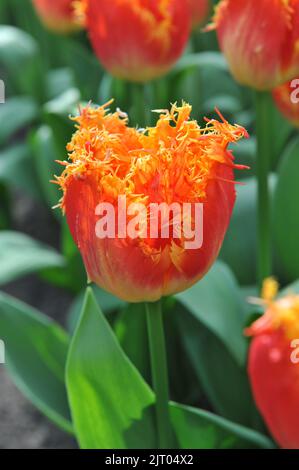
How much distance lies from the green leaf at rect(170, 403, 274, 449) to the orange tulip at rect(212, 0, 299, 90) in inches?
13.6

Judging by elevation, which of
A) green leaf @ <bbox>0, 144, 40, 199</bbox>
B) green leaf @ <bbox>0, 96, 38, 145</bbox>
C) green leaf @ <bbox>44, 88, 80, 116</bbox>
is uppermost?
green leaf @ <bbox>44, 88, 80, 116</bbox>

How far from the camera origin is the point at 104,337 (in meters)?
0.86

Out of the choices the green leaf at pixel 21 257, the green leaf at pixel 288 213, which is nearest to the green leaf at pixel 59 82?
the green leaf at pixel 21 257

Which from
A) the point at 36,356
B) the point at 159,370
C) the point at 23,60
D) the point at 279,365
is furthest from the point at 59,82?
the point at 279,365

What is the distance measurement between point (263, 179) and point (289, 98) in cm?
10

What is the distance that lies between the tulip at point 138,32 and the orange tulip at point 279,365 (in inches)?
17.4

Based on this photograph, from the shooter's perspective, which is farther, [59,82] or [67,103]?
[59,82]

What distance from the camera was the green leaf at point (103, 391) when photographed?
866 millimetres

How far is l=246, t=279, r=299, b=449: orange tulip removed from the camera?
0.70 metres

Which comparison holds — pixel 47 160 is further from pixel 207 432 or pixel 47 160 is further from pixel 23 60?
pixel 207 432

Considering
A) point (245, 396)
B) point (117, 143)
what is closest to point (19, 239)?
point (245, 396)

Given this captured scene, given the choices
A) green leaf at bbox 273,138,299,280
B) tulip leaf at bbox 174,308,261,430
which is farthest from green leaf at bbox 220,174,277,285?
tulip leaf at bbox 174,308,261,430

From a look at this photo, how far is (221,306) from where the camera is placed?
3.65ft

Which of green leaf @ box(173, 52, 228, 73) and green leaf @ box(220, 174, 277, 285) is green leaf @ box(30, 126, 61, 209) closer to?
green leaf @ box(173, 52, 228, 73)
